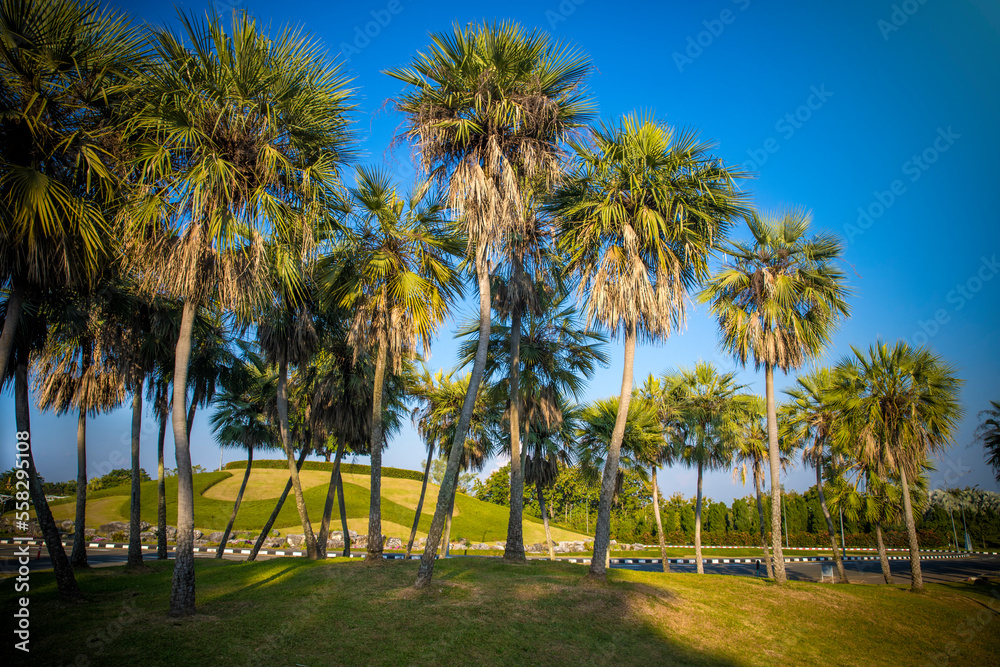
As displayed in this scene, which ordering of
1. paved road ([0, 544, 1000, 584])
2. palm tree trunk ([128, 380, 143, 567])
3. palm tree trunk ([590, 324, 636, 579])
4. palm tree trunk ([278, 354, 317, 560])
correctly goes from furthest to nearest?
paved road ([0, 544, 1000, 584])
palm tree trunk ([278, 354, 317, 560])
palm tree trunk ([128, 380, 143, 567])
palm tree trunk ([590, 324, 636, 579])

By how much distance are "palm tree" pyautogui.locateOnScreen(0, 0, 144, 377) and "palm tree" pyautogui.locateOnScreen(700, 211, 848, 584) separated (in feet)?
60.5

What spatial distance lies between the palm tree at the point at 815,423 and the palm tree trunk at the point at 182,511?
2655 centimetres

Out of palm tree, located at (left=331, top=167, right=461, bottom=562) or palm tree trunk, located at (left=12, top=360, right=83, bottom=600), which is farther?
palm tree, located at (left=331, top=167, right=461, bottom=562)

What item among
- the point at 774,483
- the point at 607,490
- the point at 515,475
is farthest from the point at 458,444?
the point at 774,483

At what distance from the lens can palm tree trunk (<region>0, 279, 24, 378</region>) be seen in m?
9.48

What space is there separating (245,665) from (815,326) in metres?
20.1

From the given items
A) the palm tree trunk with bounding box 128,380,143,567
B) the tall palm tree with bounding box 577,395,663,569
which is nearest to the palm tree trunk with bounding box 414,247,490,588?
the palm tree trunk with bounding box 128,380,143,567

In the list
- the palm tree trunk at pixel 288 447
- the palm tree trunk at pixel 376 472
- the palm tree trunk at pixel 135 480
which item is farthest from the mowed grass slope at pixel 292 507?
the palm tree trunk at pixel 376 472

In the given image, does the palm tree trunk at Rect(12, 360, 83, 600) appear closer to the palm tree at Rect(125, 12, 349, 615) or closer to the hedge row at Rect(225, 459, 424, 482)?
the palm tree at Rect(125, 12, 349, 615)

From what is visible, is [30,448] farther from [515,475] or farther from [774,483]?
[774,483]

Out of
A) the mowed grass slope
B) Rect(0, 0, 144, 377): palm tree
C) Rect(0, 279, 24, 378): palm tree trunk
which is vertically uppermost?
Rect(0, 0, 144, 377): palm tree

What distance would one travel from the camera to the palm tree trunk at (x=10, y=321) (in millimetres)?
9477

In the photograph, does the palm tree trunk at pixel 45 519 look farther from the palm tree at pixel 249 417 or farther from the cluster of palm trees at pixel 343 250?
the palm tree at pixel 249 417

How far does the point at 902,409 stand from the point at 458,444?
1920 centimetres
